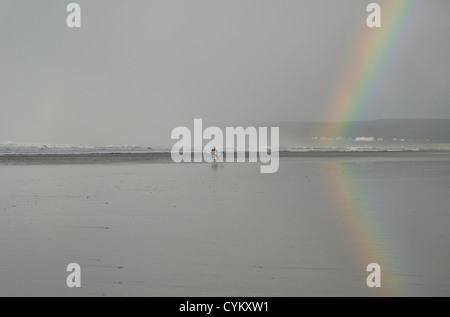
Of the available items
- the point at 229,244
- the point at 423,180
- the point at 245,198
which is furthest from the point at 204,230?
the point at 423,180

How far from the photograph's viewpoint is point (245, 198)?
19.5 metres

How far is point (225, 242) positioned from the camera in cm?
1173

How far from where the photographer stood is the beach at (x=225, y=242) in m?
8.77

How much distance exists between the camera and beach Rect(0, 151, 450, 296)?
8766 millimetres
